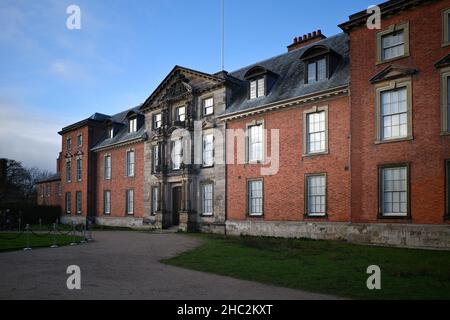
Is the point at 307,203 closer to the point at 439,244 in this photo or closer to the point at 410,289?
the point at 439,244

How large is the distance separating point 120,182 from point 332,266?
91.8ft

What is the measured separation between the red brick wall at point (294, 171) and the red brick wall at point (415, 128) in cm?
123

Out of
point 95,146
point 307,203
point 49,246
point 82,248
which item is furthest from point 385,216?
point 95,146

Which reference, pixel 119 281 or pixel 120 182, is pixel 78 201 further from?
pixel 119 281

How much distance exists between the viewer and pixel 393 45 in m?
18.0

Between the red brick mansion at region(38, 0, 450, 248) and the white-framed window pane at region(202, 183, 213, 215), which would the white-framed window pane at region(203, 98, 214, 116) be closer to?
the red brick mansion at region(38, 0, 450, 248)

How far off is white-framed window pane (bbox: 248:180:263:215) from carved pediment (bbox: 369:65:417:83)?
9.08m

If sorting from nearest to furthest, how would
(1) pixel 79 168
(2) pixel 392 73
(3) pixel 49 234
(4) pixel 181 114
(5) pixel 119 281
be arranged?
(5) pixel 119 281, (2) pixel 392 73, (3) pixel 49 234, (4) pixel 181 114, (1) pixel 79 168

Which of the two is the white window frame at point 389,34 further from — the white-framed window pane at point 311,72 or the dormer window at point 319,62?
the white-framed window pane at point 311,72

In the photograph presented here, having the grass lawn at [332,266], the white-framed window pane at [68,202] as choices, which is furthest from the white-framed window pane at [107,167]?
the grass lawn at [332,266]

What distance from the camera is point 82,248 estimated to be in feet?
57.3

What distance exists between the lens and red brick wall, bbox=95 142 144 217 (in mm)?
A: 34131

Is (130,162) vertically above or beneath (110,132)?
beneath

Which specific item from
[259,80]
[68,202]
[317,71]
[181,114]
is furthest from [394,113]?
[68,202]
